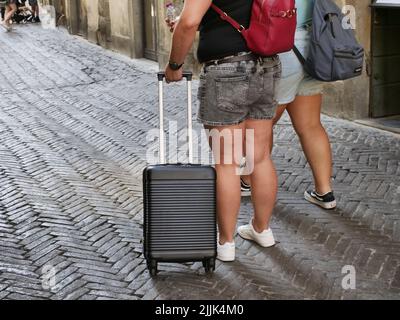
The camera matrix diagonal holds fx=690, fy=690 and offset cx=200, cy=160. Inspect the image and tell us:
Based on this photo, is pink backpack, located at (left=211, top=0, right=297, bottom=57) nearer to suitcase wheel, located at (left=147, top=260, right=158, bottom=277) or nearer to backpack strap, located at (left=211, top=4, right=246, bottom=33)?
backpack strap, located at (left=211, top=4, right=246, bottom=33)

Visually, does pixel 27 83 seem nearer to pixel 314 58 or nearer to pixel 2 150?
pixel 2 150

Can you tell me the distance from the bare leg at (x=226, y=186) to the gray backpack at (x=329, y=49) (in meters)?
0.76

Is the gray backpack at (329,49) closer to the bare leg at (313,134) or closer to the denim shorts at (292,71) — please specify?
the denim shorts at (292,71)

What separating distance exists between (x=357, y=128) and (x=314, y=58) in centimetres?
287

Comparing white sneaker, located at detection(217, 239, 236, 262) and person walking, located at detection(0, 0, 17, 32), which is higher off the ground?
white sneaker, located at detection(217, 239, 236, 262)

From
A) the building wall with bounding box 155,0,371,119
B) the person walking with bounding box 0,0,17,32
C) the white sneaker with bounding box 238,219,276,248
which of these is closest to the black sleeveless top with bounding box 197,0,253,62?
the white sneaker with bounding box 238,219,276,248

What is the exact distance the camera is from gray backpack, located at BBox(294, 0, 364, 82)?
3979 millimetres

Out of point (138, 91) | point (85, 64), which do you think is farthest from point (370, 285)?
point (85, 64)

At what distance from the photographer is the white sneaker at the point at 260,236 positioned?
398 centimetres

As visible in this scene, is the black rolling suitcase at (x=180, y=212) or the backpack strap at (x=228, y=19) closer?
the backpack strap at (x=228, y=19)

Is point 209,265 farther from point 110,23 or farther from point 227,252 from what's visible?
point 110,23

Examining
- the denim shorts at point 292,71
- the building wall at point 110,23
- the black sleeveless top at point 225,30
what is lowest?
the building wall at point 110,23

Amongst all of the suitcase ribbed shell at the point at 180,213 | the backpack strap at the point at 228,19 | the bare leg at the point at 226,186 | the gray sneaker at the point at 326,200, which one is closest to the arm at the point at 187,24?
the backpack strap at the point at 228,19

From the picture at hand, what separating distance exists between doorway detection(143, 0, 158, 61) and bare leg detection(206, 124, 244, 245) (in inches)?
355
